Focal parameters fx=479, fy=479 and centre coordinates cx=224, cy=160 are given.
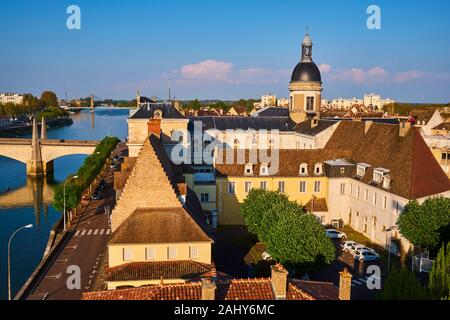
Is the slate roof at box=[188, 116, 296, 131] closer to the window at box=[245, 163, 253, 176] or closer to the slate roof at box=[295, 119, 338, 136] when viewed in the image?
the slate roof at box=[295, 119, 338, 136]

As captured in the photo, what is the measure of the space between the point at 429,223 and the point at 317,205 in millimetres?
13622

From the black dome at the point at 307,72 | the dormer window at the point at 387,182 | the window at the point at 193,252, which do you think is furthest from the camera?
the black dome at the point at 307,72

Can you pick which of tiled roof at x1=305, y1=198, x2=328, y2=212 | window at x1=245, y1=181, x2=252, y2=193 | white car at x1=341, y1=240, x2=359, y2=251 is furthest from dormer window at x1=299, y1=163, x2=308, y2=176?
white car at x1=341, y1=240, x2=359, y2=251

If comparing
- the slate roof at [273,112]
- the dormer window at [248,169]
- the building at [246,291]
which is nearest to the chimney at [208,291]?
the building at [246,291]

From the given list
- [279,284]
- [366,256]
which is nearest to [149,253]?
[279,284]

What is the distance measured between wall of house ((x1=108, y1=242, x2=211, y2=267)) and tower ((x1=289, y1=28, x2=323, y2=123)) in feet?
133

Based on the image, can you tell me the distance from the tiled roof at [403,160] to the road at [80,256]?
21.6 meters

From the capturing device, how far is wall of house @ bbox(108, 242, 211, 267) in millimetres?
24281

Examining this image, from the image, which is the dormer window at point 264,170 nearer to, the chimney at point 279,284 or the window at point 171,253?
the window at point 171,253

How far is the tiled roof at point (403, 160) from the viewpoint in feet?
112
